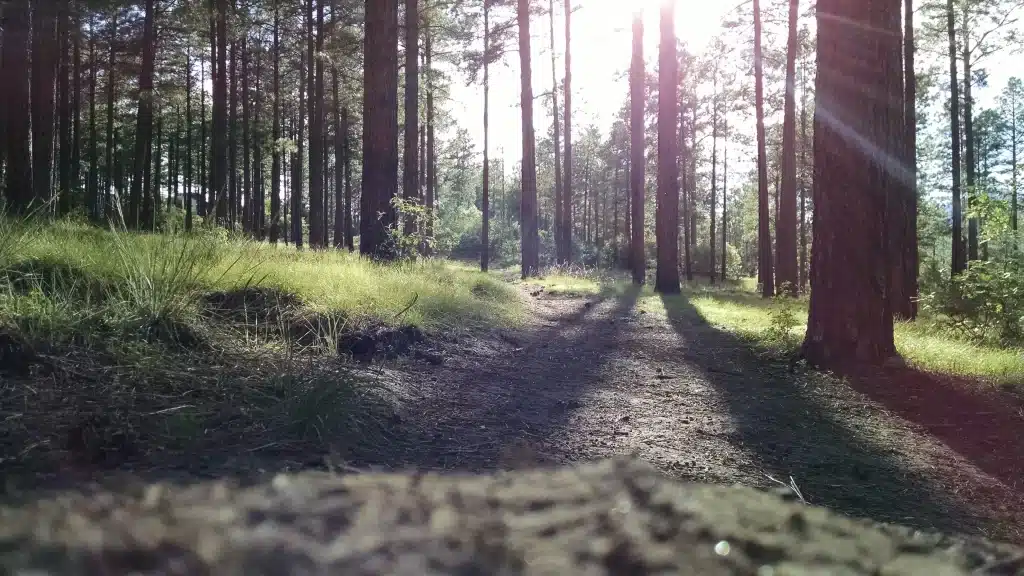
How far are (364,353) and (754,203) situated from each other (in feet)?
161

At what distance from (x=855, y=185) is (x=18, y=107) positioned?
44.5 ft

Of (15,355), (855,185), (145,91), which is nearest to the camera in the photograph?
(15,355)

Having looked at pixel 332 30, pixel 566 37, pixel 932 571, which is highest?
pixel 566 37

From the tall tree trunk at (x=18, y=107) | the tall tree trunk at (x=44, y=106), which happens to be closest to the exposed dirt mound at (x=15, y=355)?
the tall tree trunk at (x=18, y=107)

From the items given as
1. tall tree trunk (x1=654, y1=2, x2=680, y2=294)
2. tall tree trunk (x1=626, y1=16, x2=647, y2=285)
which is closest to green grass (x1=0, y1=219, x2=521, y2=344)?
tall tree trunk (x1=654, y1=2, x2=680, y2=294)

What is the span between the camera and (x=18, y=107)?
1128 centimetres

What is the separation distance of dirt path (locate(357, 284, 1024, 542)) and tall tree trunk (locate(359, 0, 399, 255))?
4566 millimetres

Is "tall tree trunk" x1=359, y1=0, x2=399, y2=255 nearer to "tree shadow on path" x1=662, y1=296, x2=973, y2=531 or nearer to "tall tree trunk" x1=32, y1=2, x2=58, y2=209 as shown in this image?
"tall tree trunk" x1=32, y1=2, x2=58, y2=209

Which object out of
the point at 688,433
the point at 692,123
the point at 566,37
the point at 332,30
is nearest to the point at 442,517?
the point at 688,433

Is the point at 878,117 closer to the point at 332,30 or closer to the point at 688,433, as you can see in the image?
the point at 688,433

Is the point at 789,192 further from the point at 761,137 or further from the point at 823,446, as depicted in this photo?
the point at 823,446

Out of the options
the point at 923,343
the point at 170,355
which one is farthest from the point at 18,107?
the point at 923,343

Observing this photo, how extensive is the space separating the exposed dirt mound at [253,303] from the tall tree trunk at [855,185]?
535 cm

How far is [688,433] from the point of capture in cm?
425
